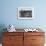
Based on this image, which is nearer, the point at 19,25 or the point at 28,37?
the point at 28,37

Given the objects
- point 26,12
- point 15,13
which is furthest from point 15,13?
point 26,12

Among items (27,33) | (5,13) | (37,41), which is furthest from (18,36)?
(5,13)

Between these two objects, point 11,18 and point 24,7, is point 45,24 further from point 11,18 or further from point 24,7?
point 11,18

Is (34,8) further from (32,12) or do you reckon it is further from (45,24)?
(45,24)

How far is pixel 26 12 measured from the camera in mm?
4039

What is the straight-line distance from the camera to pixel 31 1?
4.03 meters

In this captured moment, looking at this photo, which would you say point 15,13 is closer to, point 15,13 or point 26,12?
point 15,13

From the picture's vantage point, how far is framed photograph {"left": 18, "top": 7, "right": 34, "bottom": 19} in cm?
401

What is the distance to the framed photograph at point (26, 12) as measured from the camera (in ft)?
13.2

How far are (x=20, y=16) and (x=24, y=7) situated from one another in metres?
0.32

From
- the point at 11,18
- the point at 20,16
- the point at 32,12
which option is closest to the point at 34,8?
the point at 32,12

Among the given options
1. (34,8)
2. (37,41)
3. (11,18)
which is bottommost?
(37,41)

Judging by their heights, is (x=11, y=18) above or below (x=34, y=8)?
below

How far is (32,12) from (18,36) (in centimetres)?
98
